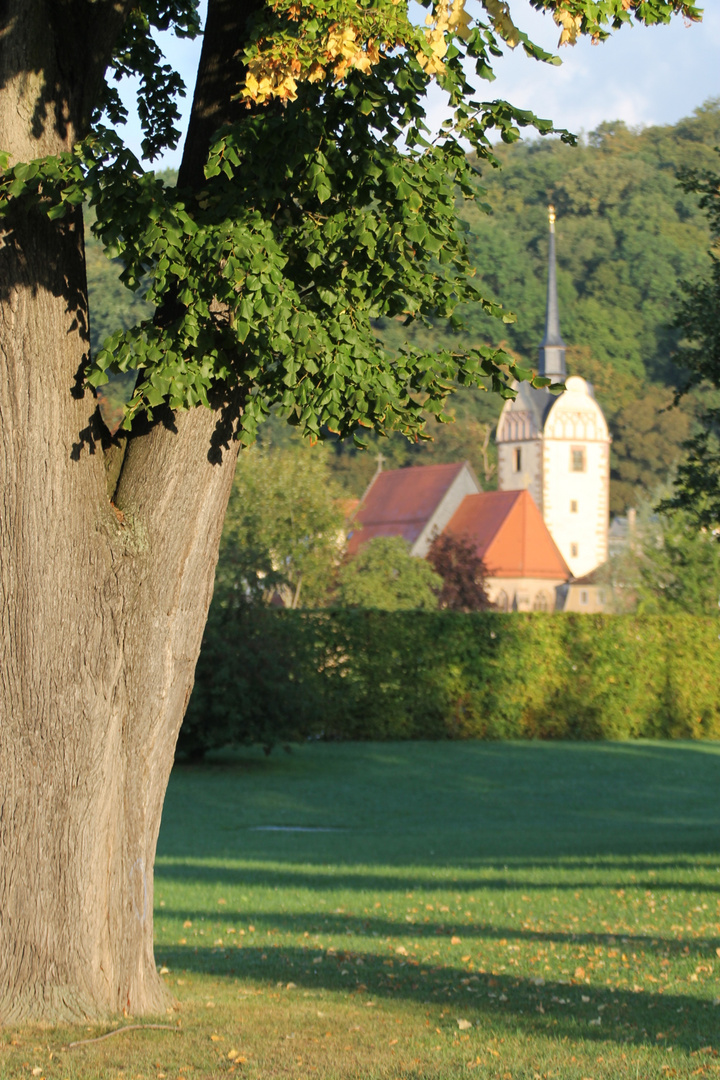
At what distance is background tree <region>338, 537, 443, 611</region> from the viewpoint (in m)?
52.0

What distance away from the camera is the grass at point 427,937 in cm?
576

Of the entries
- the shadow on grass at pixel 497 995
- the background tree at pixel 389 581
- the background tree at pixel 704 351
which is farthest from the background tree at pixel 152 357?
the background tree at pixel 389 581

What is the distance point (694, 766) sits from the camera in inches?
1158

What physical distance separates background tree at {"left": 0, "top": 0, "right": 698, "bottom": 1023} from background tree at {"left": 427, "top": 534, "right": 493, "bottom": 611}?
47.7 metres

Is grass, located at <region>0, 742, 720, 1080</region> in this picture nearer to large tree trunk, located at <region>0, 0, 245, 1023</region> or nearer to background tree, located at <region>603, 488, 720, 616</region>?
large tree trunk, located at <region>0, 0, 245, 1023</region>

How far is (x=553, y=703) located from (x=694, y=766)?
5.32m

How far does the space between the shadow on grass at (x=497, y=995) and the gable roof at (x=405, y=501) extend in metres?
67.7

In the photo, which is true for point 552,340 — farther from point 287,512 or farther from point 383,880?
point 383,880

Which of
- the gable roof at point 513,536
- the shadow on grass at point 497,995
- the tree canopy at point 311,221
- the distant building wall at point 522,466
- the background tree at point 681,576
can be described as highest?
the distant building wall at point 522,466

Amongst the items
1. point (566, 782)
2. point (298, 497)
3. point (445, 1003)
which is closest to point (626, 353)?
point (298, 497)

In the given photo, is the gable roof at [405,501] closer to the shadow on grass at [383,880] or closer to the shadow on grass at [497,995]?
the shadow on grass at [383,880]

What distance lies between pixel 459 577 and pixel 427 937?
44.6 meters

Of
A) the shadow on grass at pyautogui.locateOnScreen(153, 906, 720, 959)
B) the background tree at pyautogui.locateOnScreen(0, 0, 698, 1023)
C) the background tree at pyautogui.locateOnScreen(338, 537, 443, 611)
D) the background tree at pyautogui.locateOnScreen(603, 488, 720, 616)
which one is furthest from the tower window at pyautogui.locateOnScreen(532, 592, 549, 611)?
the background tree at pyautogui.locateOnScreen(0, 0, 698, 1023)

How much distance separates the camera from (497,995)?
736cm
